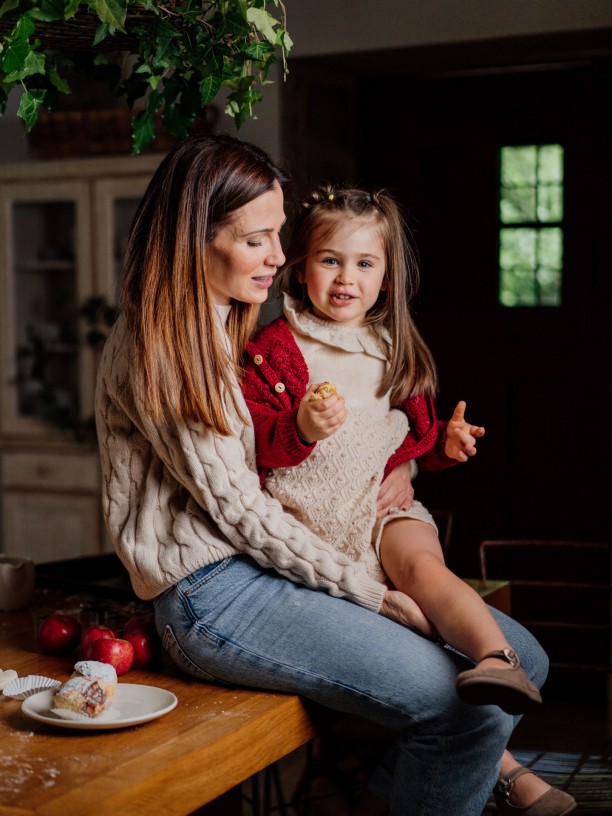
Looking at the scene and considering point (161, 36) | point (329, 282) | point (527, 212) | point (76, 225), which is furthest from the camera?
point (76, 225)

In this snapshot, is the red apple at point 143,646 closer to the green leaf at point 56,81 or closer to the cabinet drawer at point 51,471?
the green leaf at point 56,81

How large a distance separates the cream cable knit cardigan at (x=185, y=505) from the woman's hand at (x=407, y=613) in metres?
0.03

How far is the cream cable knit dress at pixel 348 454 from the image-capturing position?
1.87 metres

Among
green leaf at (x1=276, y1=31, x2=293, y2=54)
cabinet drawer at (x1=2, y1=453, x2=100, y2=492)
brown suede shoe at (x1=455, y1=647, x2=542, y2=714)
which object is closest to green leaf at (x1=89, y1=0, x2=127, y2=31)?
green leaf at (x1=276, y1=31, x2=293, y2=54)

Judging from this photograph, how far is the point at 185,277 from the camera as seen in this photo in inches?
67.7

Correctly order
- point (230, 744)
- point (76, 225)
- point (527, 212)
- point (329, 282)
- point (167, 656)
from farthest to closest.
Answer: point (76, 225) → point (527, 212) → point (329, 282) → point (167, 656) → point (230, 744)

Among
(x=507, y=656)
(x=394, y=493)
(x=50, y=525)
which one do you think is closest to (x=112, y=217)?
(x=50, y=525)

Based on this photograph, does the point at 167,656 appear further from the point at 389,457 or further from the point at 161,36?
the point at 161,36

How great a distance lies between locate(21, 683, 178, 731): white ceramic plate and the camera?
4.84 feet

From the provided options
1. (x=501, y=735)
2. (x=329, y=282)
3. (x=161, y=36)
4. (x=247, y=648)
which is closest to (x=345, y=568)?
(x=247, y=648)

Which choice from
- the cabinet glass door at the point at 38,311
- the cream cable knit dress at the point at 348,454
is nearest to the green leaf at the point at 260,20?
the cream cable knit dress at the point at 348,454

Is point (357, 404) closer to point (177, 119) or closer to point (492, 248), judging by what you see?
point (177, 119)

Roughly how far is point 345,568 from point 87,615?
0.61 meters

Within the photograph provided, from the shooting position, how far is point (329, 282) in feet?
6.66
